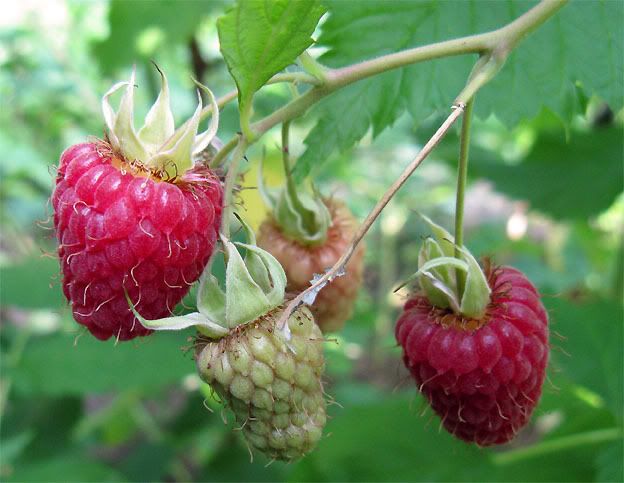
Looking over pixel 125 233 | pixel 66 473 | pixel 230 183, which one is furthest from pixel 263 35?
pixel 66 473

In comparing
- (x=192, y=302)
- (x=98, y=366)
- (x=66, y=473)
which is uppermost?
(x=192, y=302)

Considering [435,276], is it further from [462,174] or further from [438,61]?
[438,61]

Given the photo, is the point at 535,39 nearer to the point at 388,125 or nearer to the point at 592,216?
the point at 388,125

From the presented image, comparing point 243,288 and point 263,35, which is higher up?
point 263,35

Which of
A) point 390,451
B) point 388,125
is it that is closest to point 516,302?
point 388,125

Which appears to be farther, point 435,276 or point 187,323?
point 435,276

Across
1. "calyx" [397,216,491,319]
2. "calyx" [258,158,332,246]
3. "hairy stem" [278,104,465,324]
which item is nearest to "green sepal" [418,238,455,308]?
"calyx" [397,216,491,319]
